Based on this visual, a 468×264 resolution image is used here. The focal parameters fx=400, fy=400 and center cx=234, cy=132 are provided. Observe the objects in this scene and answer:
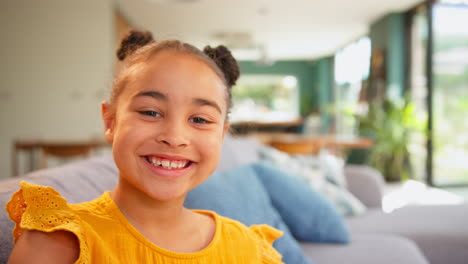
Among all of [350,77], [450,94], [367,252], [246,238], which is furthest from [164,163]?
[350,77]

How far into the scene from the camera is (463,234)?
1.87 m

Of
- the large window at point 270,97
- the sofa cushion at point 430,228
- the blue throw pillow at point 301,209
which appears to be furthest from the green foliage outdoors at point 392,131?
the large window at point 270,97

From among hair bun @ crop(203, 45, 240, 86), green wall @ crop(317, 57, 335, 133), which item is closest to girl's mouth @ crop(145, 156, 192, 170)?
hair bun @ crop(203, 45, 240, 86)

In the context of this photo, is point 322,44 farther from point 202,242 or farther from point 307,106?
point 202,242

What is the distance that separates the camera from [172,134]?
621 millimetres

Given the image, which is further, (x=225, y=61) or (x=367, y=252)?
(x=367, y=252)

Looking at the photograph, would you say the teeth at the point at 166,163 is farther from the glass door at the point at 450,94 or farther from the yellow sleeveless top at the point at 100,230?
the glass door at the point at 450,94

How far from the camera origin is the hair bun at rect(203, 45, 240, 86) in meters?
0.80

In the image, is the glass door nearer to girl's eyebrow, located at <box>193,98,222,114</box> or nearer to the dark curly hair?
the dark curly hair

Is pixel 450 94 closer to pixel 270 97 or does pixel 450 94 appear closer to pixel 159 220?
pixel 159 220

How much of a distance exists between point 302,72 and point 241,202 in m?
11.8

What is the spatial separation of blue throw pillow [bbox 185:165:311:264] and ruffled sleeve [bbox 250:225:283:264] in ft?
0.80

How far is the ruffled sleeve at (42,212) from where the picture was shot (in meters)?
0.53

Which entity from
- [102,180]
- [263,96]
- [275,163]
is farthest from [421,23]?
[263,96]
